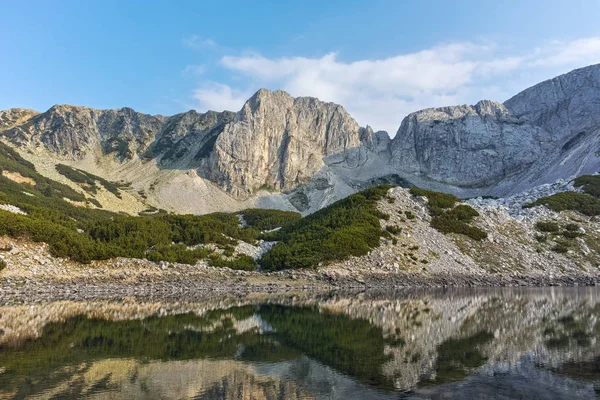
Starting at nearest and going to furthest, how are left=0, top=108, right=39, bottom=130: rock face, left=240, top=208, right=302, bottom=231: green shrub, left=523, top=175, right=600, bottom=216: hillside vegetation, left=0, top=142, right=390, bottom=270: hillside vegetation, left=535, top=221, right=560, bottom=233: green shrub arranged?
left=0, top=142, right=390, bottom=270: hillside vegetation → left=535, top=221, right=560, bottom=233: green shrub → left=523, top=175, right=600, bottom=216: hillside vegetation → left=240, top=208, right=302, bottom=231: green shrub → left=0, top=108, right=39, bottom=130: rock face

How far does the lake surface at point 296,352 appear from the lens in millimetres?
11680

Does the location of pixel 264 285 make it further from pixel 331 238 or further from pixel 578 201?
pixel 578 201

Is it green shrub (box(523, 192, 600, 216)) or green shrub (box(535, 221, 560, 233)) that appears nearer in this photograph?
green shrub (box(535, 221, 560, 233))

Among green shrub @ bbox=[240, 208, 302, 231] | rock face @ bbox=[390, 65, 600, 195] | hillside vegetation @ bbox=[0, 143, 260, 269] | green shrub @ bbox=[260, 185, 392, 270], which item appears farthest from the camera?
rock face @ bbox=[390, 65, 600, 195]

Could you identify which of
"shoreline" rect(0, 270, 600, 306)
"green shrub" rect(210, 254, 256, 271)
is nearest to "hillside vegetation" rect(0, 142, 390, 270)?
"green shrub" rect(210, 254, 256, 271)

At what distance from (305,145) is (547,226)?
118685 mm

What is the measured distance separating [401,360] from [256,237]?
4973 cm

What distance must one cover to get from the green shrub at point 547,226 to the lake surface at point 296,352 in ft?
109

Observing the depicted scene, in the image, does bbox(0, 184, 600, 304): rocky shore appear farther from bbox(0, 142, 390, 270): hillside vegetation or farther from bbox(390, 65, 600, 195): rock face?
bbox(390, 65, 600, 195): rock face

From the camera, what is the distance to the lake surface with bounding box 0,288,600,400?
11.7m

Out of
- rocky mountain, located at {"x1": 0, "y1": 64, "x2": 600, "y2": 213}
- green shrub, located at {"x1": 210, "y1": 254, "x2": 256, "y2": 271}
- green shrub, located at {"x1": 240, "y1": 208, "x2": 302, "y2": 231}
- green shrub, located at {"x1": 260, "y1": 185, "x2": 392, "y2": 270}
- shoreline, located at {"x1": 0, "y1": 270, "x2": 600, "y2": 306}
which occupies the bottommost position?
shoreline, located at {"x1": 0, "y1": 270, "x2": 600, "y2": 306}

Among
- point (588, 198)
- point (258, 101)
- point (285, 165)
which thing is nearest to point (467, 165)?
point (285, 165)

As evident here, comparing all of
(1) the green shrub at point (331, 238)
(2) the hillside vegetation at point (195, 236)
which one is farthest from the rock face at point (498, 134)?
(2) the hillside vegetation at point (195, 236)

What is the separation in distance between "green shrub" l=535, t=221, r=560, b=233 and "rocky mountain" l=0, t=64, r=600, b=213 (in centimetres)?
8121
